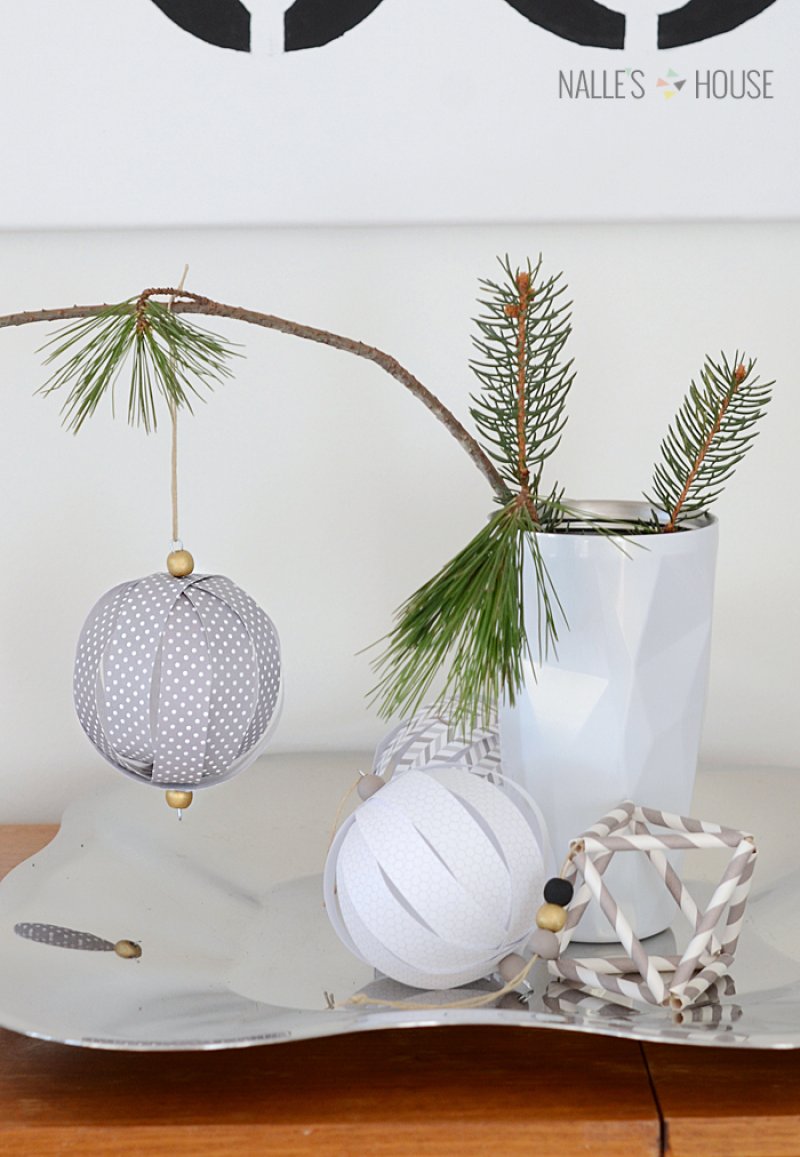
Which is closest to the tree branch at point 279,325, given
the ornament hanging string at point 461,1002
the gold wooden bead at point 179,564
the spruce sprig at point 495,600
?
the spruce sprig at point 495,600

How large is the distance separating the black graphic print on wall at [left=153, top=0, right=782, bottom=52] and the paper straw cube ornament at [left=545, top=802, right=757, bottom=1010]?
1.81 ft

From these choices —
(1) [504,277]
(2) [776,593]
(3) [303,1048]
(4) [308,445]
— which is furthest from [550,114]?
(3) [303,1048]

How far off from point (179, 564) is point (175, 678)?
0.23 ft

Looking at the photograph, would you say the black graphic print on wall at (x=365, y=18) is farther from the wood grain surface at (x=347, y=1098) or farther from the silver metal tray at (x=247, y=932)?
the wood grain surface at (x=347, y=1098)

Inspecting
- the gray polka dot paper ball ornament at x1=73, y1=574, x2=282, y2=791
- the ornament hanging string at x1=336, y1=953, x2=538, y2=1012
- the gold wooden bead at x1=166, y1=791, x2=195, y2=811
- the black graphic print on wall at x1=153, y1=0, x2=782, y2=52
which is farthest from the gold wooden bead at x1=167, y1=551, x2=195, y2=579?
the black graphic print on wall at x1=153, y1=0, x2=782, y2=52

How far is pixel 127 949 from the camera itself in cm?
63

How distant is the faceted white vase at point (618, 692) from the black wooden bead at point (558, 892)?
0.08m

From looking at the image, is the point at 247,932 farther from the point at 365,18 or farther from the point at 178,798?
the point at 365,18

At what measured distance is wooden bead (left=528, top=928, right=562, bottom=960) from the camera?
55cm

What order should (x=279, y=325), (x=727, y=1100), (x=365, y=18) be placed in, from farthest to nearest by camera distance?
(x=365, y=18), (x=279, y=325), (x=727, y=1100)

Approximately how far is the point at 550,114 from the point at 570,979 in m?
0.58

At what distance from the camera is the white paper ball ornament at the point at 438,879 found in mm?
539

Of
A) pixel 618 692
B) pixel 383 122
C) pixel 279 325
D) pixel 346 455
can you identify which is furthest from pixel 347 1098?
pixel 383 122

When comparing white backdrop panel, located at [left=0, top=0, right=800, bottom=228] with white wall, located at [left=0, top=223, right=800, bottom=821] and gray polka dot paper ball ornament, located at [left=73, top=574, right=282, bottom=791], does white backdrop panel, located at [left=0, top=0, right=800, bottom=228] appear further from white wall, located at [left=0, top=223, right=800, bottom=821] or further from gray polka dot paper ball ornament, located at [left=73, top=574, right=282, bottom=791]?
gray polka dot paper ball ornament, located at [left=73, top=574, right=282, bottom=791]
